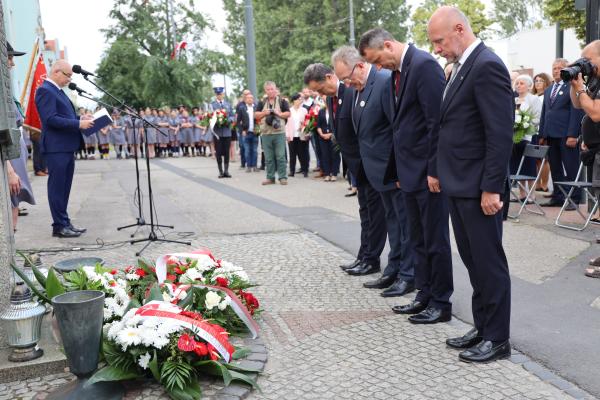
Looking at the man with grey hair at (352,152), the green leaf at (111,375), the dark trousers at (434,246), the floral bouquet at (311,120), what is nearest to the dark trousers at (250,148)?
the floral bouquet at (311,120)

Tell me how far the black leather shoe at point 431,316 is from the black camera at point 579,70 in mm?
2326

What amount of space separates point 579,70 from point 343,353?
3.31 metres

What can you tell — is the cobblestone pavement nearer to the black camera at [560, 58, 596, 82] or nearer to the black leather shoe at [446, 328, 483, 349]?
the black leather shoe at [446, 328, 483, 349]

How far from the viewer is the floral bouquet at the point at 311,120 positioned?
15180mm

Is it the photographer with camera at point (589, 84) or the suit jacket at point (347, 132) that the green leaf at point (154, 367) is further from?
the photographer with camera at point (589, 84)

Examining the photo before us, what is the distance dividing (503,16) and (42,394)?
9307 cm

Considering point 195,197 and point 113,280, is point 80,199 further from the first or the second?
point 113,280

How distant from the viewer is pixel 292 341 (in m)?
4.52

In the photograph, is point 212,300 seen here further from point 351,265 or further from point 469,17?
point 469,17

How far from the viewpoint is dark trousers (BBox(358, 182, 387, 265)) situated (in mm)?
6121

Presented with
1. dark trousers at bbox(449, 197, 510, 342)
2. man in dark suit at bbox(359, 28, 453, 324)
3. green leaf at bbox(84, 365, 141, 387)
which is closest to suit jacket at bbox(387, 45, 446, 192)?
man in dark suit at bbox(359, 28, 453, 324)

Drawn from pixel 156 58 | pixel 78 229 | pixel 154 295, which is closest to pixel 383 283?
pixel 154 295

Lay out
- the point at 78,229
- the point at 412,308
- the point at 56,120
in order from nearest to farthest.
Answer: the point at 412,308, the point at 56,120, the point at 78,229

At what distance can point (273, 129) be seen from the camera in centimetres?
1432
